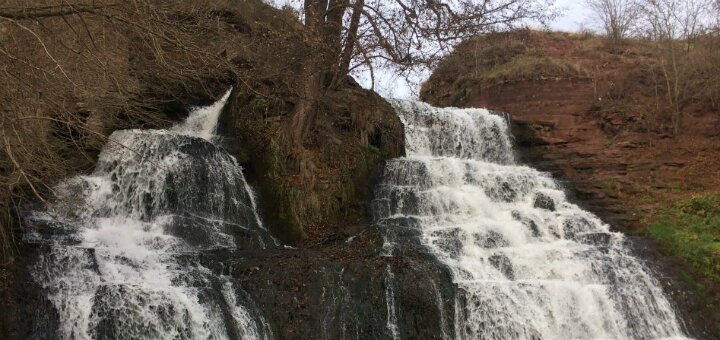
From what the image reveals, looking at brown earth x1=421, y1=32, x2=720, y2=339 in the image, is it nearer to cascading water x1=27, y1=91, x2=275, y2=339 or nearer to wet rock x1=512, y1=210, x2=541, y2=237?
wet rock x1=512, y1=210, x2=541, y2=237

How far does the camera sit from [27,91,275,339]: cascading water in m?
8.35

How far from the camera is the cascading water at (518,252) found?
1069cm

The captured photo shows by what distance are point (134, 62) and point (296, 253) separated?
15.7ft

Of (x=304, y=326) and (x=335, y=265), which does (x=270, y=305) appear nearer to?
(x=304, y=326)

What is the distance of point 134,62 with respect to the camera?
1058 centimetres

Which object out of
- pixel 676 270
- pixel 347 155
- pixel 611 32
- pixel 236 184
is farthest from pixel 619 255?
pixel 611 32

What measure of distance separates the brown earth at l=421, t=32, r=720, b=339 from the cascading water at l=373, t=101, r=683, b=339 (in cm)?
85

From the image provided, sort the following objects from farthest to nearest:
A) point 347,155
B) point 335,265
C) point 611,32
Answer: point 611,32 → point 347,155 → point 335,265

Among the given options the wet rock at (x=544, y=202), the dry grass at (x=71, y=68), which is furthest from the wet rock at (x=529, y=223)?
the dry grass at (x=71, y=68)

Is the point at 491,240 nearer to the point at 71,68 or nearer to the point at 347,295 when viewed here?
the point at 347,295

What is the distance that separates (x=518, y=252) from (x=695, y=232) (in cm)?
521

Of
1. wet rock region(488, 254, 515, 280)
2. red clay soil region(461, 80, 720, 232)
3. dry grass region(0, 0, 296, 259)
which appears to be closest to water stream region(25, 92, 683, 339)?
wet rock region(488, 254, 515, 280)

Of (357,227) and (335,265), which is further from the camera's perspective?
(357,227)

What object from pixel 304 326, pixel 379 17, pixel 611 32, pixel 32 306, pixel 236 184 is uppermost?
pixel 611 32
